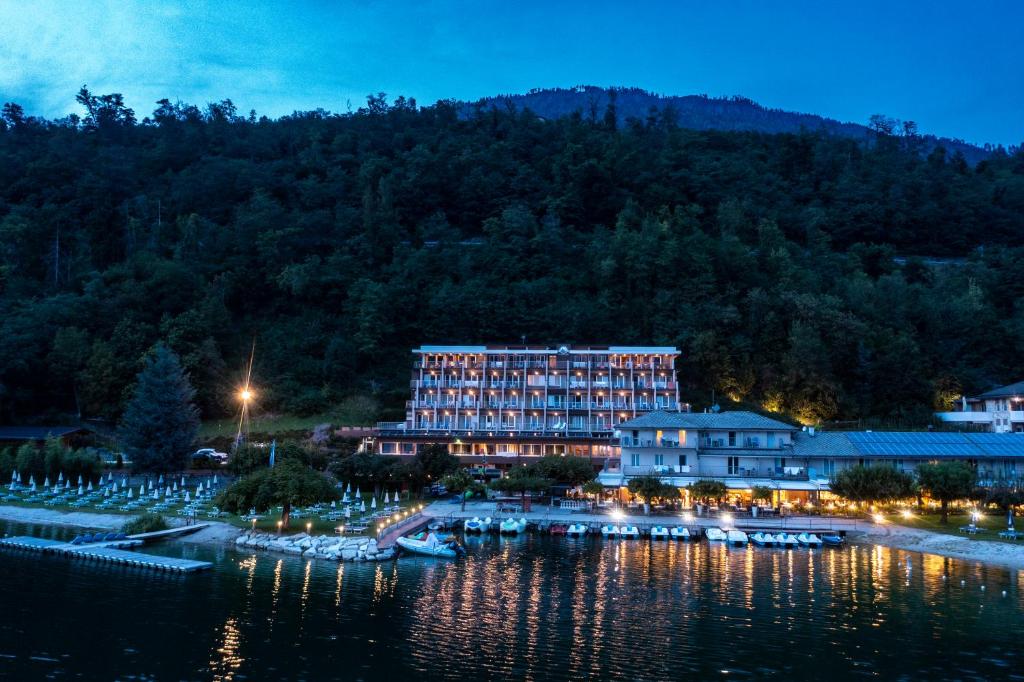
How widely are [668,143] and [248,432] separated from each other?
348 ft

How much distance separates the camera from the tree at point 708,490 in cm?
6694

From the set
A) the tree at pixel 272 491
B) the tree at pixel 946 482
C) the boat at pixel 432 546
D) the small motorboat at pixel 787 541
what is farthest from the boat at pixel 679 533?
the tree at pixel 272 491

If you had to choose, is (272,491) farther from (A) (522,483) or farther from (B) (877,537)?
(B) (877,537)

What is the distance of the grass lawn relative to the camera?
2271 inches

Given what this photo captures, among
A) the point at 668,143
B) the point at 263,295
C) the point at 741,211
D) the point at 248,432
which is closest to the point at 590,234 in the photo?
the point at 741,211

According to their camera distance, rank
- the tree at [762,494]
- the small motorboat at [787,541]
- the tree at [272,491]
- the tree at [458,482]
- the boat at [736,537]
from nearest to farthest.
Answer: the tree at [272,491] → the small motorboat at [787,541] → the boat at [736,537] → the tree at [762,494] → the tree at [458,482]

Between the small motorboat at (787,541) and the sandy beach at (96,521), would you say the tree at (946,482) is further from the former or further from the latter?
the sandy beach at (96,521)

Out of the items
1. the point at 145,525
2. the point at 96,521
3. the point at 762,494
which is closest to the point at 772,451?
the point at 762,494

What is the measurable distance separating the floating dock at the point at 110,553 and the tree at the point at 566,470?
117ft

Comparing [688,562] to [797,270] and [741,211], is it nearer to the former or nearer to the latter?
[797,270]

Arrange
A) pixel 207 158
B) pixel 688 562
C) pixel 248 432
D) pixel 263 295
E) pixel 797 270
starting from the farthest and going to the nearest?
pixel 207 158 < pixel 263 295 < pixel 797 270 < pixel 248 432 < pixel 688 562

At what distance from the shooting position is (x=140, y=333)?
4210 inches

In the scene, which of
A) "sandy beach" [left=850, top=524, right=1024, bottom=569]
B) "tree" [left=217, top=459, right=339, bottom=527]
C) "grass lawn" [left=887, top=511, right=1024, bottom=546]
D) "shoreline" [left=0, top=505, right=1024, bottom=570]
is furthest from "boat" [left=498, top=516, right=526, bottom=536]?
"grass lawn" [left=887, top=511, right=1024, bottom=546]

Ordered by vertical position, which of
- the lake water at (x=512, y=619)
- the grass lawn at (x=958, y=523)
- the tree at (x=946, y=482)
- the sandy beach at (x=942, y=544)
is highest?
the tree at (x=946, y=482)
